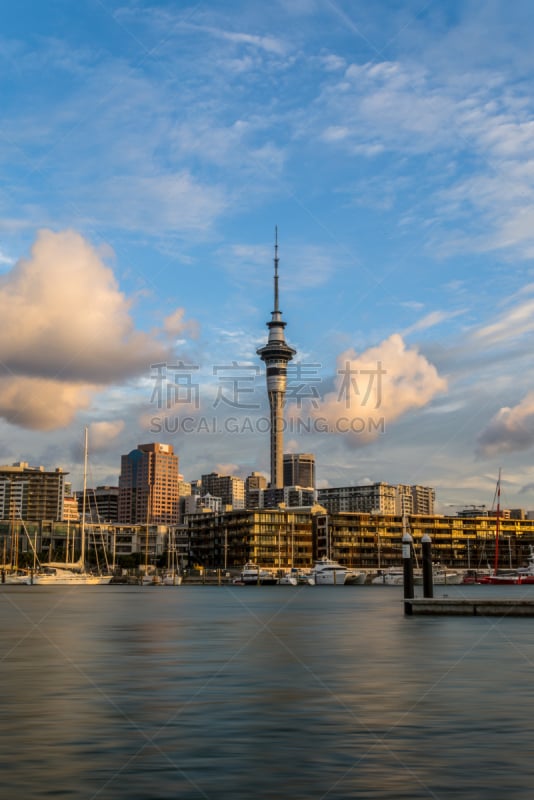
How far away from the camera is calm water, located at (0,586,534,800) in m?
15.5

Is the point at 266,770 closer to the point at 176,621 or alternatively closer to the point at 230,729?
the point at 230,729

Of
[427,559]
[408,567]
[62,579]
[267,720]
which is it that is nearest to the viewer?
[267,720]

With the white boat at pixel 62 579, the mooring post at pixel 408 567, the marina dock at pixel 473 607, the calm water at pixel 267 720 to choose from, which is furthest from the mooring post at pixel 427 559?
the white boat at pixel 62 579

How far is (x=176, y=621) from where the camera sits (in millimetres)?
70625

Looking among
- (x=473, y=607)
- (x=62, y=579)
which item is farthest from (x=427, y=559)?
(x=62, y=579)

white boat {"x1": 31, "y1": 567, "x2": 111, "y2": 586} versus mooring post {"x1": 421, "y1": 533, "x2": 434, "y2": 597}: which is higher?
mooring post {"x1": 421, "y1": 533, "x2": 434, "y2": 597}

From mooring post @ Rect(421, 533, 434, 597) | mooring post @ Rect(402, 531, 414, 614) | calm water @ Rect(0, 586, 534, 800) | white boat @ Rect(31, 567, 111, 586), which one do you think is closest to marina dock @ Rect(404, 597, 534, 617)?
mooring post @ Rect(402, 531, 414, 614)

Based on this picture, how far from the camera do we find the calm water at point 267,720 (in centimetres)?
1555

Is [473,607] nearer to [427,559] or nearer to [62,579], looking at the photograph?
[427,559]

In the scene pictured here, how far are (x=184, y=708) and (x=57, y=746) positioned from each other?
6.02 metres

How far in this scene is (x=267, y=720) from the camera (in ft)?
73.5

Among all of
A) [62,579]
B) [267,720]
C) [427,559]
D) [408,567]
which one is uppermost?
[427,559]

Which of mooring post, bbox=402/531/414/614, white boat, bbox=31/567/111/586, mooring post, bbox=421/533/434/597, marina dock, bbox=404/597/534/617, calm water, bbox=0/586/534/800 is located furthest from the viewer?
white boat, bbox=31/567/111/586

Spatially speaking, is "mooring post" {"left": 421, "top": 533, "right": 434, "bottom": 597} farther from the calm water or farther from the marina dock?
the calm water
